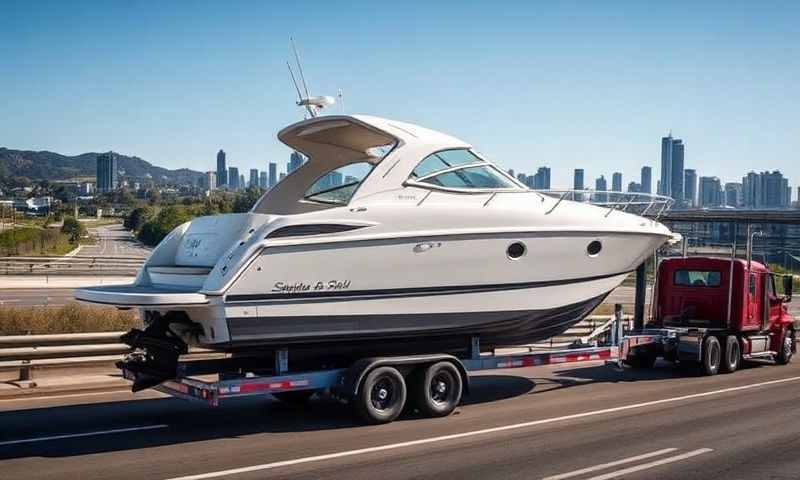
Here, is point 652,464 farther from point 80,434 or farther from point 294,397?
point 80,434

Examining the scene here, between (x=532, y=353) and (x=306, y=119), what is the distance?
15.4ft

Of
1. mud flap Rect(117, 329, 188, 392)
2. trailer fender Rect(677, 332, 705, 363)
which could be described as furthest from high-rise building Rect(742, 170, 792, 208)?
mud flap Rect(117, 329, 188, 392)

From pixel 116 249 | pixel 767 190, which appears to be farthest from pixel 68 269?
pixel 767 190

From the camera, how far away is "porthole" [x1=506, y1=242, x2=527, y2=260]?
39.4 ft

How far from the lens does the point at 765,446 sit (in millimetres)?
10297

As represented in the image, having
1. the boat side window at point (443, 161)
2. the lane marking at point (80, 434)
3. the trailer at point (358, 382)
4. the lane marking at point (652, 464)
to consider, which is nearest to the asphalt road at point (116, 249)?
the boat side window at point (443, 161)

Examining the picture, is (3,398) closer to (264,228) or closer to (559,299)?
(264,228)

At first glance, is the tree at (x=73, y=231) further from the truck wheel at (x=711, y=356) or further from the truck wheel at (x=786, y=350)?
the truck wheel at (x=711, y=356)

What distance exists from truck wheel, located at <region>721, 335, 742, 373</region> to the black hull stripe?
5661mm

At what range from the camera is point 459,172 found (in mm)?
12281

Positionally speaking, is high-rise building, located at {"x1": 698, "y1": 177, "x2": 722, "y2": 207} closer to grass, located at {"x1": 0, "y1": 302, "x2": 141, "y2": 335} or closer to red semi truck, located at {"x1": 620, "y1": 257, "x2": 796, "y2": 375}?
red semi truck, located at {"x1": 620, "y1": 257, "x2": 796, "y2": 375}

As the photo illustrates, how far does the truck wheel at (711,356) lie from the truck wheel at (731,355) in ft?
0.58

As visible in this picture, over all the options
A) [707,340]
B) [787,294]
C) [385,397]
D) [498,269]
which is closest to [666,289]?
[707,340]

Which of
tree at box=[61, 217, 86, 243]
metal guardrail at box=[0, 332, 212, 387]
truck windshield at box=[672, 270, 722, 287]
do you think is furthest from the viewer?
tree at box=[61, 217, 86, 243]
